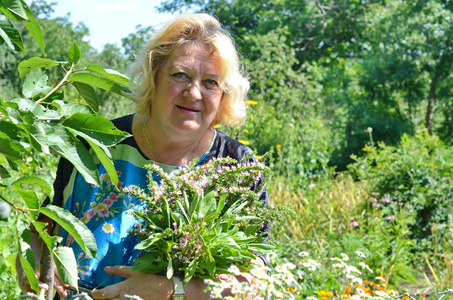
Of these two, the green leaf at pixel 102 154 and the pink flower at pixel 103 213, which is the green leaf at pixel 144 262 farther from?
the pink flower at pixel 103 213

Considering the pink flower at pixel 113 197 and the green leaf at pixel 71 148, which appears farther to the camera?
the pink flower at pixel 113 197

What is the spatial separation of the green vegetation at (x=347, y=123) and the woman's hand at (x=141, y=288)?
1.31 feet

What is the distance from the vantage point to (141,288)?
4.59ft

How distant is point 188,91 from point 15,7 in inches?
37.8

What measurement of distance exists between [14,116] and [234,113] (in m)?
1.34

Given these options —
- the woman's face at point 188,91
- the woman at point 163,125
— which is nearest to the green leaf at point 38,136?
the woman at point 163,125

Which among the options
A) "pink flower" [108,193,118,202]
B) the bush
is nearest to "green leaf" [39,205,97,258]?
"pink flower" [108,193,118,202]

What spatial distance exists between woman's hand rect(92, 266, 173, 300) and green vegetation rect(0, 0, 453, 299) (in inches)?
15.7

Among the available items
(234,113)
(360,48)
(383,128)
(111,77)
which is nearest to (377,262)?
(234,113)

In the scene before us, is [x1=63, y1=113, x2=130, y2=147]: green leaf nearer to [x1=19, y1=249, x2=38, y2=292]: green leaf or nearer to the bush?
[x1=19, y1=249, x2=38, y2=292]: green leaf

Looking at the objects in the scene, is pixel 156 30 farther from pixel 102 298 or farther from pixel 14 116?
pixel 14 116

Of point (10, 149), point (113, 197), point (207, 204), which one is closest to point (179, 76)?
point (113, 197)

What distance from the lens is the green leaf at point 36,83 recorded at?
1.11 m

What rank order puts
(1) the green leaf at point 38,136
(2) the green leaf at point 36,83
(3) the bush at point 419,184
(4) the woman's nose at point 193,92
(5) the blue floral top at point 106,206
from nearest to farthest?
(1) the green leaf at point 38,136, (2) the green leaf at point 36,83, (5) the blue floral top at point 106,206, (4) the woman's nose at point 193,92, (3) the bush at point 419,184
